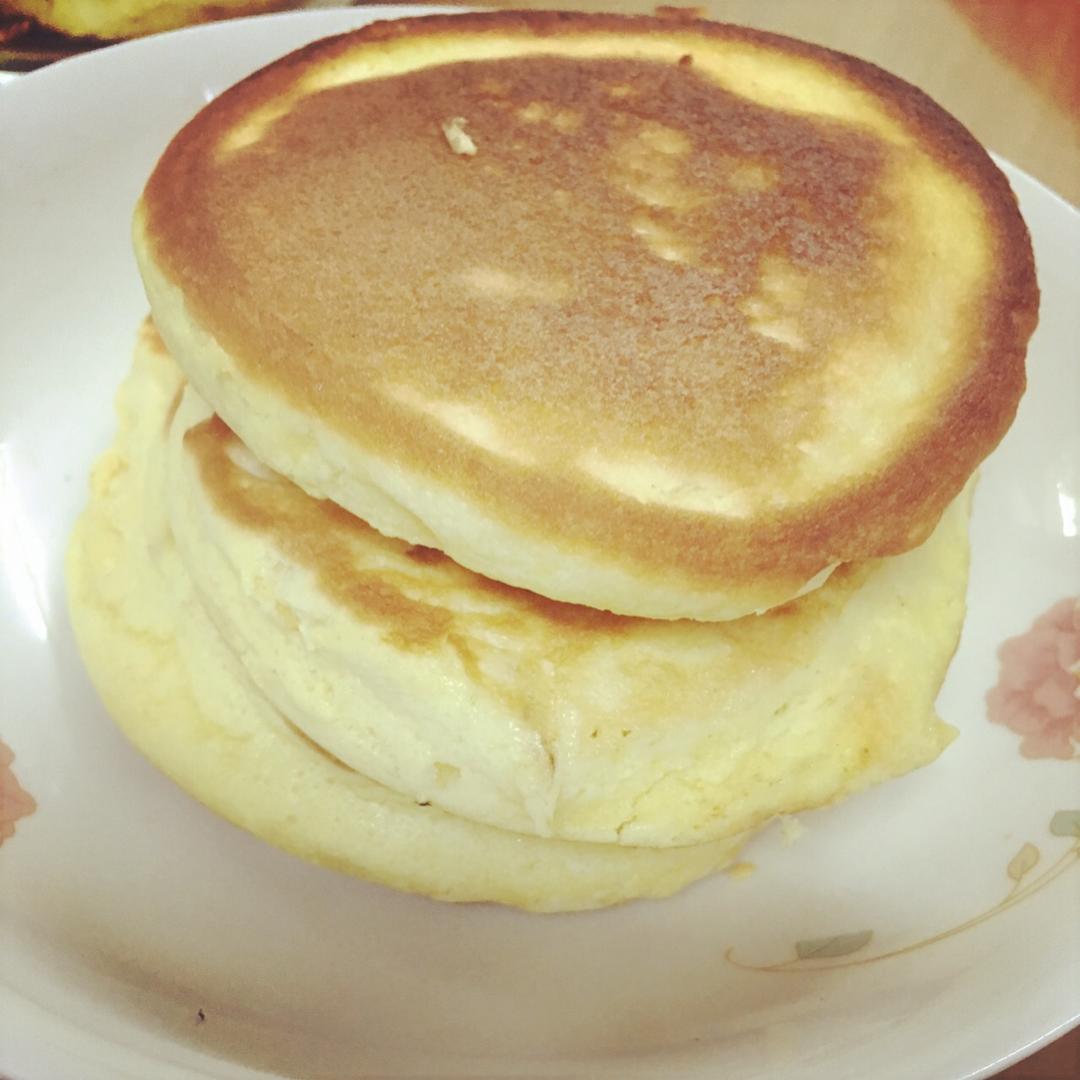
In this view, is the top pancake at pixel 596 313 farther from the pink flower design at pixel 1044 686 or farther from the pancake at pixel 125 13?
the pancake at pixel 125 13

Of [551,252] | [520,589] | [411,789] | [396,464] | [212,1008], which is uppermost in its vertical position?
[551,252]

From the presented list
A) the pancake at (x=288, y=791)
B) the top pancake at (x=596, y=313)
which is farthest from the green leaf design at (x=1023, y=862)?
the top pancake at (x=596, y=313)

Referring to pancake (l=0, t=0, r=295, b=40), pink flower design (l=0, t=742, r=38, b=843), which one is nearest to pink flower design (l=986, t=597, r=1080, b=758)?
pink flower design (l=0, t=742, r=38, b=843)

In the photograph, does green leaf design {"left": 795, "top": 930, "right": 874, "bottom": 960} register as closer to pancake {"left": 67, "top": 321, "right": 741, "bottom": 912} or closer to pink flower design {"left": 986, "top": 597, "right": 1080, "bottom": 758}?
pancake {"left": 67, "top": 321, "right": 741, "bottom": 912}

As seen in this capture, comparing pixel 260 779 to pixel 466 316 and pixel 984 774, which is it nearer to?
pixel 466 316

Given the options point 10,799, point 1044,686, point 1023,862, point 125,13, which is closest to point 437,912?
point 10,799

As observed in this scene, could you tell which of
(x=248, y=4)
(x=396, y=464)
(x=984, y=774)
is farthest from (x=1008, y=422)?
(x=248, y=4)

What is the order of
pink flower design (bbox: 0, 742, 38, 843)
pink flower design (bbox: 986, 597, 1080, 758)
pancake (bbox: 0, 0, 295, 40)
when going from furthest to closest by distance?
pancake (bbox: 0, 0, 295, 40), pink flower design (bbox: 986, 597, 1080, 758), pink flower design (bbox: 0, 742, 38, 843)
